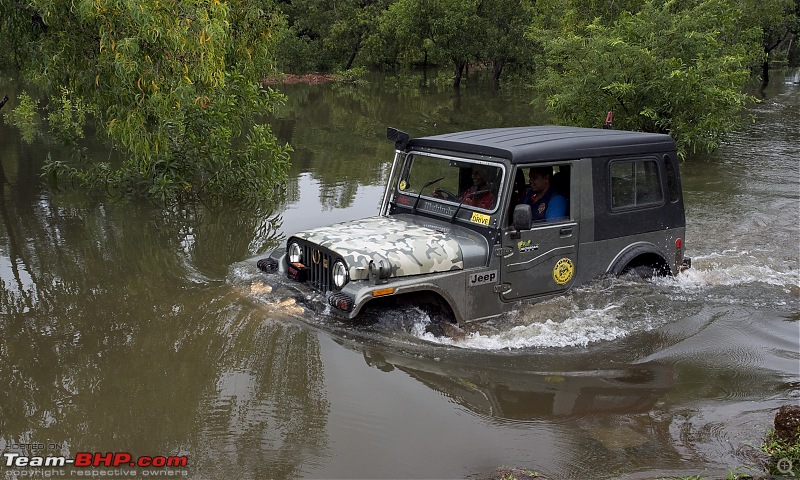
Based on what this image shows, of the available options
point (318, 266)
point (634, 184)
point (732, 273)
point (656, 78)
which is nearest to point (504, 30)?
point (656, 78)

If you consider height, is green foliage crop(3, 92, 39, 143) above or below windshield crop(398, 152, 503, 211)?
below

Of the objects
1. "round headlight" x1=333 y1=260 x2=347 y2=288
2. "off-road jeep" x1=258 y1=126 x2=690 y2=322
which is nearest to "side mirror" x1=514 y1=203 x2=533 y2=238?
"off-road jeep" x1=258 y1=126 x2=690 y2=322

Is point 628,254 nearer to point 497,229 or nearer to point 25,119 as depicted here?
point 497,229

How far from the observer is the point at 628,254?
24.2ft

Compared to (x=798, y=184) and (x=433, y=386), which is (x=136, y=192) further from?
(x=798, y=184)

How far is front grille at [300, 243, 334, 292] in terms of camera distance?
640 cm

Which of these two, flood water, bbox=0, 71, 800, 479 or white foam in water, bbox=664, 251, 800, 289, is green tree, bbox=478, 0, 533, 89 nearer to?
flood water, bbox=0, 71, 800, 479

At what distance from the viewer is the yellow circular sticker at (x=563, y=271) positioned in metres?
6.98

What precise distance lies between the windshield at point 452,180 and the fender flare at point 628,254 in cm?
159

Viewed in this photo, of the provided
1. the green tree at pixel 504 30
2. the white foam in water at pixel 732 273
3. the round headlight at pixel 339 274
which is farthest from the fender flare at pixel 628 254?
the green tree at pixel 504 30

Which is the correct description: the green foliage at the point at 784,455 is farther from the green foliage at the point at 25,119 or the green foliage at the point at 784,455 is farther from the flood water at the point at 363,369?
the green foliage at the point at 25,119

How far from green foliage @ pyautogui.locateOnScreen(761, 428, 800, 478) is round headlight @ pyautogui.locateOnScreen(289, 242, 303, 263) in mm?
4091

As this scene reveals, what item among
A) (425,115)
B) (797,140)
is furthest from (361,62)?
(797,140)

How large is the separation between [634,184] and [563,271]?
1258 mm
